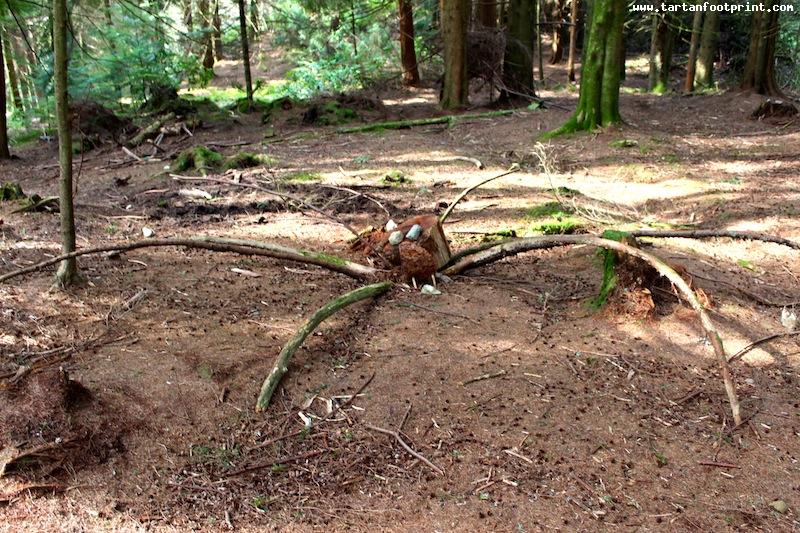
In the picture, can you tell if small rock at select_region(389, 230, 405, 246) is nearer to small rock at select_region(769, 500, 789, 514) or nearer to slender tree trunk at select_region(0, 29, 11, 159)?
small rock at select_region(769, 500, 789, 514)

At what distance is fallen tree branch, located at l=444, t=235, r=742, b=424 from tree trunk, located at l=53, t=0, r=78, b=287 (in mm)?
3032

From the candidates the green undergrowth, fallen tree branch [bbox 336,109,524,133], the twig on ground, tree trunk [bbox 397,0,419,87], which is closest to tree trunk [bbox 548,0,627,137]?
fallen tree branch [bbox 336,109,524,133]

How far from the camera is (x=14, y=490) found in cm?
293

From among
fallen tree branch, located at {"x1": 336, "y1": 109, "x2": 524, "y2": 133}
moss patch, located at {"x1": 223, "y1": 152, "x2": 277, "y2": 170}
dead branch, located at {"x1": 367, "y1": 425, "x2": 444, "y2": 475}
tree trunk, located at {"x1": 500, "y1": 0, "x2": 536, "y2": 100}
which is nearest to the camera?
dead branch, located at {"x1": 367, "y1": 425, "x2": 444, "y2": 475}

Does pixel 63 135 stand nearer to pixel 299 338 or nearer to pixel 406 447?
pixel 299 338

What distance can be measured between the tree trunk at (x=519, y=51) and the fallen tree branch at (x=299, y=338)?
12.4m

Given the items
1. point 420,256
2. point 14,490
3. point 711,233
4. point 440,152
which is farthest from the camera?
point 440,152

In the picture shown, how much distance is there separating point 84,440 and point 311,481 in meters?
1.19

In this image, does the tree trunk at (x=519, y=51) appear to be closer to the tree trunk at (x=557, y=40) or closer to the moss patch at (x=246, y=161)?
the moss patch at (x=246, y=161)

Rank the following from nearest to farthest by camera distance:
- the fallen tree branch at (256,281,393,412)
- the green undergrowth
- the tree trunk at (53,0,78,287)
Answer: the fallen tree branch at (256,281,393,412) → the tree trunk at (53,0,78,287) → the green undergrowth

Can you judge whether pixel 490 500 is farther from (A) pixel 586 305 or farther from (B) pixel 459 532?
(A) pixel 586 305

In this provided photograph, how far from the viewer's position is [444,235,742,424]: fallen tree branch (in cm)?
366

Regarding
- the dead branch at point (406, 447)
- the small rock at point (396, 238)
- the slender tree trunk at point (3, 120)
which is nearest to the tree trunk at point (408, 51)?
the slender tree trunk at point (3, 120)

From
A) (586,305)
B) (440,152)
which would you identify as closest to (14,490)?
(586,305)
